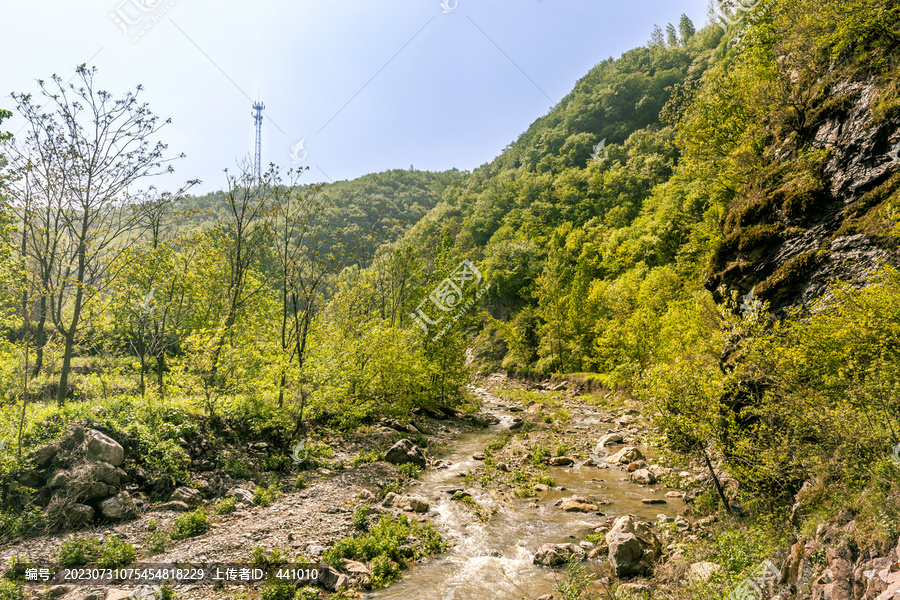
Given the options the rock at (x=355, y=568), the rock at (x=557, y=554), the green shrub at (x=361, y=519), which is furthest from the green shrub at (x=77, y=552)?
the rock at (x=557, y=554)

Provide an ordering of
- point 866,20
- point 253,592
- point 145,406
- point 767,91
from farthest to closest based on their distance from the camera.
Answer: point 767,91
point 145,406
point 866,20
point 253,592

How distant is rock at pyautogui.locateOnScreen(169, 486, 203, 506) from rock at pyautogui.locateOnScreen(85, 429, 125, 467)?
1548 millimetres

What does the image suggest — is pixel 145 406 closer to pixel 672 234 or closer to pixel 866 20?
pixel 866 20

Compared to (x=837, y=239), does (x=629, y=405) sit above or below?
below

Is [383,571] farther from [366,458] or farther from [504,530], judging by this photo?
[366,458]

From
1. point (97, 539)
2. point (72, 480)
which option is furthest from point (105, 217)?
point (97, 539)

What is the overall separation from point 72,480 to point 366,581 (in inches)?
285

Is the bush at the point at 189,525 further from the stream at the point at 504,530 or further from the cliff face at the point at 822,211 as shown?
the cliff face at the point at 822,211

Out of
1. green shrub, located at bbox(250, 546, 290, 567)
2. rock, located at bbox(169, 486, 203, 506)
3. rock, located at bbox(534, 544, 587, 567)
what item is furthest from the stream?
rock, located at bbox(169, 486, 203, 506)

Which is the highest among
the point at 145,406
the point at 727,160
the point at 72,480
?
the point at 727,160

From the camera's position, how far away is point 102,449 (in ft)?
31.7

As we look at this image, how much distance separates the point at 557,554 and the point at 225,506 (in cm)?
816

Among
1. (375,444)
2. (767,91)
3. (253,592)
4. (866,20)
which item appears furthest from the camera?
(375,444)

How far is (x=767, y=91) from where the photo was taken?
13625mm
